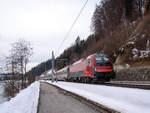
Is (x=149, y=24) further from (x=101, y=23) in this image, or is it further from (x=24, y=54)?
(x=101, y=23)

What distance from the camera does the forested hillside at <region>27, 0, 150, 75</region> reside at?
26.5 m

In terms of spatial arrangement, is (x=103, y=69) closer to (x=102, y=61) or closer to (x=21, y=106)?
(x=102, y=61)

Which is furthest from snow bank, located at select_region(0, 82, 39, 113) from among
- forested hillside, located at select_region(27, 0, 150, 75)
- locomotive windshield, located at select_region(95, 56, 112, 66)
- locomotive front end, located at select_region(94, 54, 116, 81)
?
forested hillside, located at select_region(27, 0, 150, 75)

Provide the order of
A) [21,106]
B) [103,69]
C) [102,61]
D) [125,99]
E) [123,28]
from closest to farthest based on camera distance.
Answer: [125,99], [21,106], [103,69], [102,61], [123,28]

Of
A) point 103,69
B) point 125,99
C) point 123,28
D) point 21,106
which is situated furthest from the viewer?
point 123,28

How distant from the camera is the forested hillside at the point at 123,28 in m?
26.5

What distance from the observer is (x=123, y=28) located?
121ft

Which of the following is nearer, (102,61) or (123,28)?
(102,61)

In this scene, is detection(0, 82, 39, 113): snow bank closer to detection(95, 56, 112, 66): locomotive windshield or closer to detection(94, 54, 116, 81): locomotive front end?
detection(94, 54, 116, 81): locomotive front end

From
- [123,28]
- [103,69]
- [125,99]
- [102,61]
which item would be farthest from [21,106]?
[123,28]

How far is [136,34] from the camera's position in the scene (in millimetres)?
28969

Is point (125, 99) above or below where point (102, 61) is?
below

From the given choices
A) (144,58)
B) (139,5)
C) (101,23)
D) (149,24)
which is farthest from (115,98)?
(101,23)

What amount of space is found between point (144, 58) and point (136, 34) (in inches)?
267
